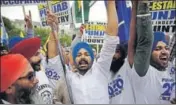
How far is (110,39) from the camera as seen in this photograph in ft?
12.6

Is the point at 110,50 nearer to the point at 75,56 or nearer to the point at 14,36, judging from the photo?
the point at 75,56

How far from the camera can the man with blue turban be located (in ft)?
12.7

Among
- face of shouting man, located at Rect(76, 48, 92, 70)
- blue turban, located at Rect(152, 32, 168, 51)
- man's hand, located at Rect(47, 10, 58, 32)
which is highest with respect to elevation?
man's hand, located at Rect(47, 10, 58, 32)

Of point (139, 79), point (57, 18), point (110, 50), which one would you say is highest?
point (57, 18)

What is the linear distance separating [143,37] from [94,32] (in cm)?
46

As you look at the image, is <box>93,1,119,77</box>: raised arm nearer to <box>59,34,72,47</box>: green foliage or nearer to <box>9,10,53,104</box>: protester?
<box>59,34,72,47</box>: green foliage

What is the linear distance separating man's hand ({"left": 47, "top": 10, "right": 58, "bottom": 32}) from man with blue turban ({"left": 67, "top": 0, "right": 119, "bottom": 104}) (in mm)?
248

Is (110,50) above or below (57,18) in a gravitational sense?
below

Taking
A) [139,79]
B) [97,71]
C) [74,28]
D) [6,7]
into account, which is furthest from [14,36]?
[139,79]

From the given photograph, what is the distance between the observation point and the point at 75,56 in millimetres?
3916

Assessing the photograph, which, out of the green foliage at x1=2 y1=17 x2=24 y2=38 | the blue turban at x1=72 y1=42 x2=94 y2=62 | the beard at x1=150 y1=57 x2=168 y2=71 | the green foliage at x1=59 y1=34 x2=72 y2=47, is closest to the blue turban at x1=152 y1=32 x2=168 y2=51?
the beard at x1=150 y1=57 x2=168 y2=71

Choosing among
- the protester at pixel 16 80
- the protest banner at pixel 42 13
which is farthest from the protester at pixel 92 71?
the protester at pixel 16 80

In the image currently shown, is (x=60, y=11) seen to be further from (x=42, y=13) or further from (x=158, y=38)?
(x=158, y=38)

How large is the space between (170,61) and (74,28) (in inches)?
34.6
